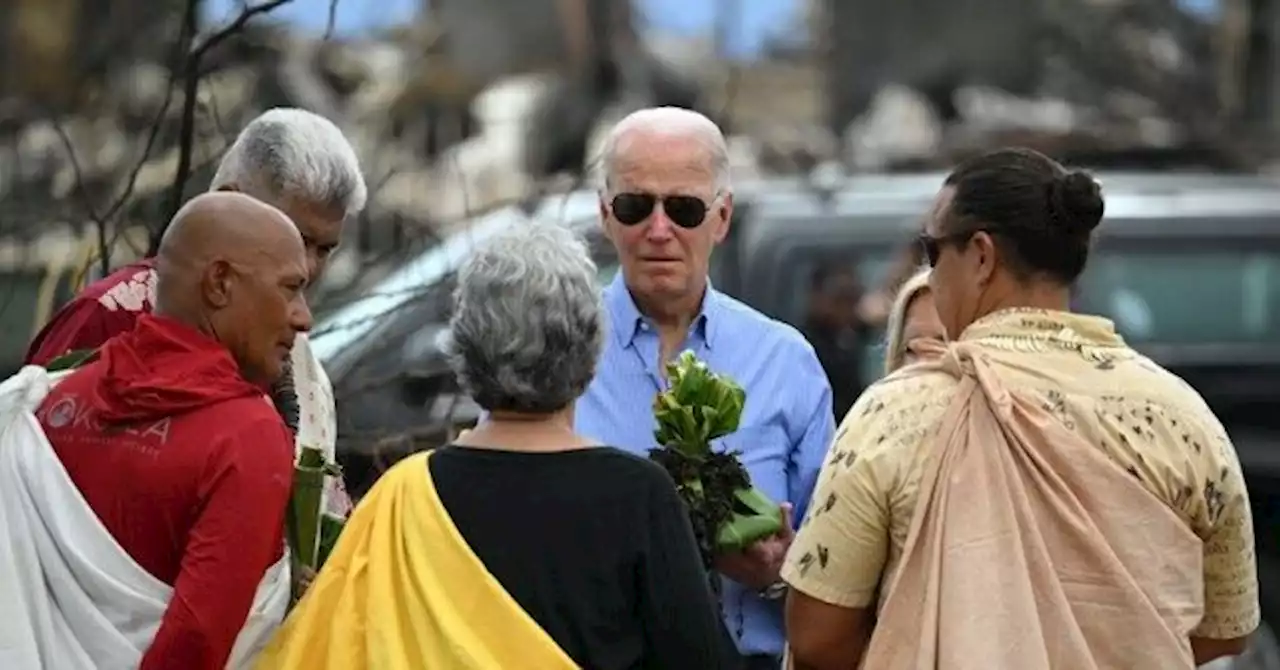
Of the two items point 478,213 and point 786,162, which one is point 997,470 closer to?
point 478,213

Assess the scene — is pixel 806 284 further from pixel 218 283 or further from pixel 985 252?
pixel 218 283

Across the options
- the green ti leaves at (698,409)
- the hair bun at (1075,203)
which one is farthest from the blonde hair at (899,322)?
the hair bun at (1075,203)

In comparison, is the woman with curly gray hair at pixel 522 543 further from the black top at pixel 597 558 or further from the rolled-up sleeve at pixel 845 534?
the rolled-up sleeve at pixel 845 534

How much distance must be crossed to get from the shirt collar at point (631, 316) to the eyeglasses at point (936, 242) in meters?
0.74

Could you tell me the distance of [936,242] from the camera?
170 inches

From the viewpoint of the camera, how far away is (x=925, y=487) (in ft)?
13.4

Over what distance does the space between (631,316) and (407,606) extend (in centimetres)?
120

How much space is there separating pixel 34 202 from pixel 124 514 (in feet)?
16.7

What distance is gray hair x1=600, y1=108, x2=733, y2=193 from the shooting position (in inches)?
198

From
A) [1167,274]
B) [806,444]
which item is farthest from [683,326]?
[1167,274]

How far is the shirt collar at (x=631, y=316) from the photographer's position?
199 inches

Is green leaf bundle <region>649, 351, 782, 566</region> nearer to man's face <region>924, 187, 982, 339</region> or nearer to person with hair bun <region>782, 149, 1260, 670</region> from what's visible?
person with hair bun <region>782, 149, 1260, 670</region>

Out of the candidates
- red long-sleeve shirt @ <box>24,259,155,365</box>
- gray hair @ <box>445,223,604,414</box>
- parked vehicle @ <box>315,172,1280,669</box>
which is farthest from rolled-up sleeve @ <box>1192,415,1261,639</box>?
parked vehicle @ <box>315,172,1280,669</box>

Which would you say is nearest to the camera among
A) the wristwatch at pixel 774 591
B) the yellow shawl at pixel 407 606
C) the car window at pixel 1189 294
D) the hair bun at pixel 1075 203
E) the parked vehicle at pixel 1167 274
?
the yellow shawl at pixel 407 606
